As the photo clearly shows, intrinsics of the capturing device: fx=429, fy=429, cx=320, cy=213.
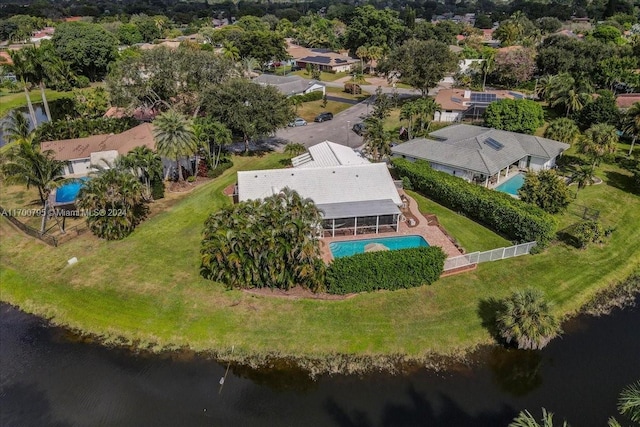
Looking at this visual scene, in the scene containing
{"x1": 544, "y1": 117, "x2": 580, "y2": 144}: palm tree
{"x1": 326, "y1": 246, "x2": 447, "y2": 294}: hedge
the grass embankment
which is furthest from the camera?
{"x1": 544, "y1": 117, "x2": 580, "y2": 144}: palm tree

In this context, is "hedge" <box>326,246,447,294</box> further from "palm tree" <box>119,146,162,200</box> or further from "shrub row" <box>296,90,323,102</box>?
"shrub row" <box>296,90,323,102</box>

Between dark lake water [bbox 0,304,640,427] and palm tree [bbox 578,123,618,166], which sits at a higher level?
palm tree [bbox 578,123,618,166]

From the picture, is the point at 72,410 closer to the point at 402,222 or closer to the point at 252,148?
the point at 402,222

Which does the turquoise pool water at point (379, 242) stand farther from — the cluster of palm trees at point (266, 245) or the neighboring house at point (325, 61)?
the neighboring house at point (325, 61)

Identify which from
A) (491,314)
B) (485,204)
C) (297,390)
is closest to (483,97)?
(485,204)

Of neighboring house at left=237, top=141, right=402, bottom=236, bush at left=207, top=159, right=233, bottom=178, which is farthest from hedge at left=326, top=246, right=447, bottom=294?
bush at left=207, top=159, right=233, bottom=178

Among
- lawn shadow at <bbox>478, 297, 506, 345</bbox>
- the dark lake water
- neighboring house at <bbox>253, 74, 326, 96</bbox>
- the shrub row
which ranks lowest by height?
the dark lake water
